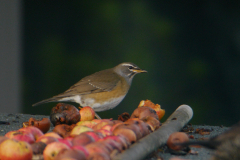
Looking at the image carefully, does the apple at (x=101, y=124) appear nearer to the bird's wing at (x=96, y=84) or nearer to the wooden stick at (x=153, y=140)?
the wooden stick at (x=153, y=140)

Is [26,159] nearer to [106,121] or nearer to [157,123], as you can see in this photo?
[106,121]

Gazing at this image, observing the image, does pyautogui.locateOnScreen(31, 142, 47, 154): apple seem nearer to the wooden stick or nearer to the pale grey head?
the wooden stick

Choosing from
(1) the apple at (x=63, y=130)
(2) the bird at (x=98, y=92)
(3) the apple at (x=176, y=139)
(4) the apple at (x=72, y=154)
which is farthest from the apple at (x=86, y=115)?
(4) the apple at (x=72, y=154)

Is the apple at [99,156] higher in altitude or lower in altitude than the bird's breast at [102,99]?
higher

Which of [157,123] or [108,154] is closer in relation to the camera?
[108,154]

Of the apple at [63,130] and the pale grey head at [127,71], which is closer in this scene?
the apple at [63,130]

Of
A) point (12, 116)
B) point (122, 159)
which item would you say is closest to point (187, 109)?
point (122, 159)

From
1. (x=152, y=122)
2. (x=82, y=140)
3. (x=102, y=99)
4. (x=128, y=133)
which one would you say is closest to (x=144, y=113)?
(x=152, y=122)
